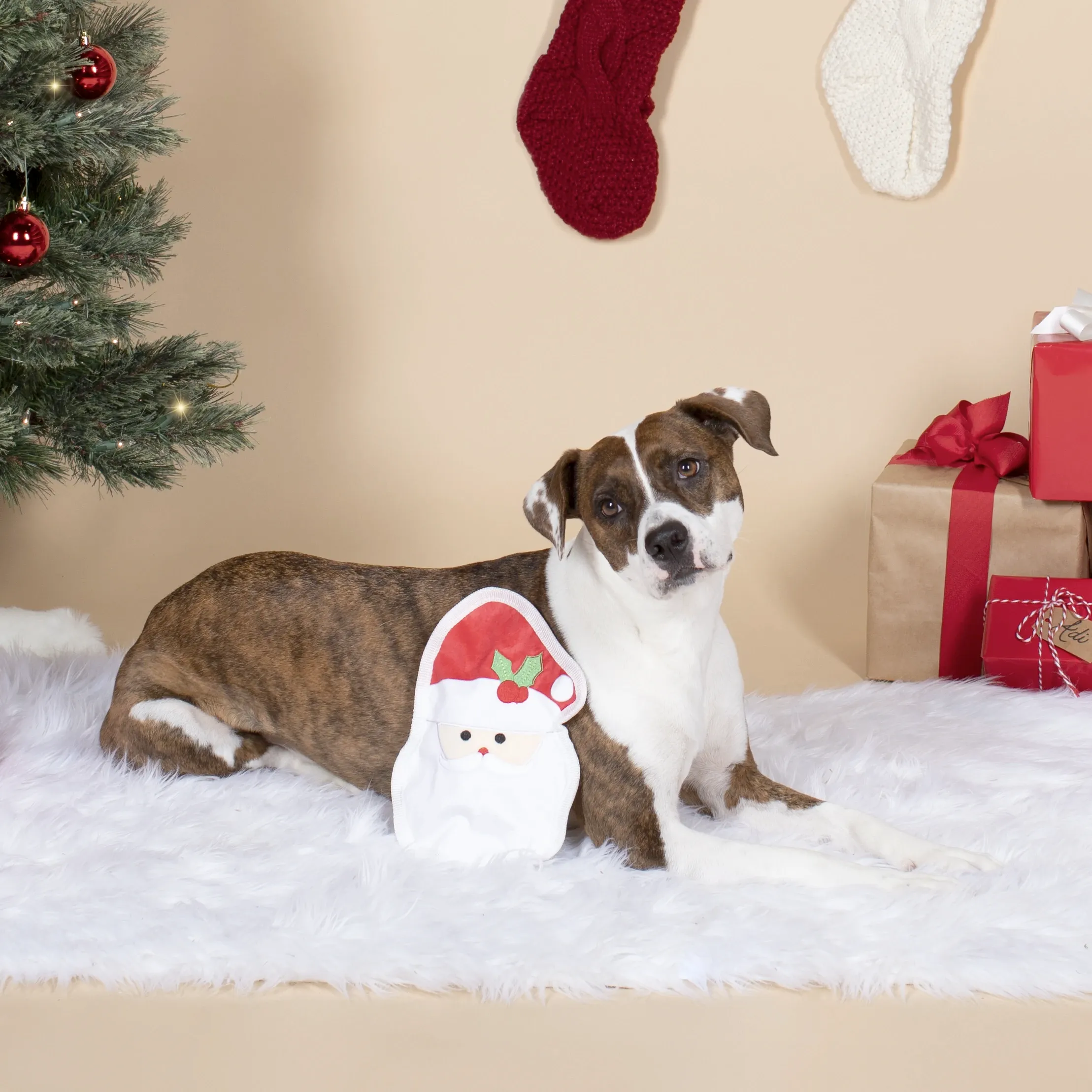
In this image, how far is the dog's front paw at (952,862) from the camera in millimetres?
2473

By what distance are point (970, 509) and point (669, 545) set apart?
1.56 metres

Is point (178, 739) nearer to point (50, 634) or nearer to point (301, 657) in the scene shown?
point (301, 657)

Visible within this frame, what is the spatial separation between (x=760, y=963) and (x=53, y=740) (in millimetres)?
1833

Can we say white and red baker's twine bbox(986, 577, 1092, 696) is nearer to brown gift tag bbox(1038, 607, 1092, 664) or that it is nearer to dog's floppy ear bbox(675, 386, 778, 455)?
brown gift tag bbox(1038, 607, 1092, 664)

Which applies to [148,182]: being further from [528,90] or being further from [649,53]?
[649,53]

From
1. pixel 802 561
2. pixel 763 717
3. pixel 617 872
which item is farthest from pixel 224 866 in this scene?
pixel 802 561

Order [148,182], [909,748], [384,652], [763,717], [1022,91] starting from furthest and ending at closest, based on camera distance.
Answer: [148,182]
[1022,91]
[763,717]
[909,748]
[384,652]

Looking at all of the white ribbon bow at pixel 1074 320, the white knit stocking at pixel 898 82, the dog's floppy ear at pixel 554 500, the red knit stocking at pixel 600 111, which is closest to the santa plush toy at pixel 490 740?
the dog's floppy ear at pixel 554 500

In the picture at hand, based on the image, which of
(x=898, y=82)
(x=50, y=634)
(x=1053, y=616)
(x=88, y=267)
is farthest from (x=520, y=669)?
(x=898, y=82)

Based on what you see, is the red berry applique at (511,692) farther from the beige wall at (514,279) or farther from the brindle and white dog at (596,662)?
the beige wall at (514,279)

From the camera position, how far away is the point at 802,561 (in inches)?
178

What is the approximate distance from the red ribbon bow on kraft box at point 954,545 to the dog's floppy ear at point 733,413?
119cm

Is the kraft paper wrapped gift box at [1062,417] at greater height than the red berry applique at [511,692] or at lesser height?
greater

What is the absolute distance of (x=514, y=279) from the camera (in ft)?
16.1
